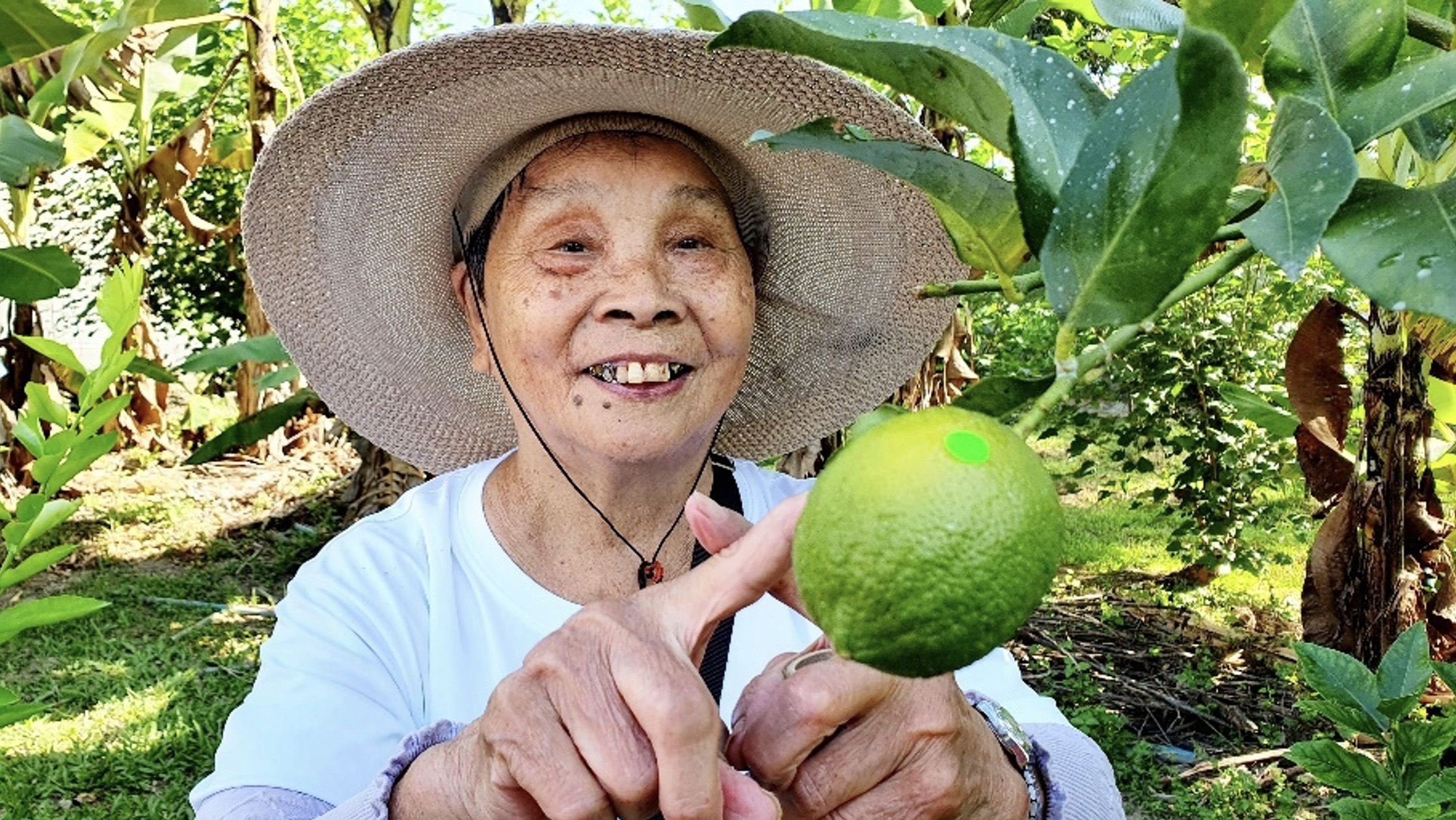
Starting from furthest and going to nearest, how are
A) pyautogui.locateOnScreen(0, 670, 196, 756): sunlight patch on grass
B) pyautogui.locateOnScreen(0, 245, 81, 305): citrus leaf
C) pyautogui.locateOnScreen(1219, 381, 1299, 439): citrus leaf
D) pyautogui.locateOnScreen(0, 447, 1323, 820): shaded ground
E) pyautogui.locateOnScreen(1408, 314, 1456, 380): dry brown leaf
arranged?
pyautogui.locateOnScreen(0, 670, 196, 756): sunlight patch on grass → pyautogui.locateOnScreen(1219, 381, 1299, 439): citrus leaf → pyautogui.locateOnScreen(0, 447, 1323, 820): shaded ground → pyautogui.locateOnScreen(0, 245, 81, 305): citrus leaf → pyautogui.locateOnScreen(1408, 314, 1456, 380): dry brown leaf

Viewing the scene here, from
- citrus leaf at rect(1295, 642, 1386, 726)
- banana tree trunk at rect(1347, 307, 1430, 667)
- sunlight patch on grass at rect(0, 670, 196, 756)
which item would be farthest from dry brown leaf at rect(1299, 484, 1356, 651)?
sunlight patch on grass at rect(0, 670, 196, 756)

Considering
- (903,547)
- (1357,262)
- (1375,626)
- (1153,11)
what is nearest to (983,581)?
(903,547)

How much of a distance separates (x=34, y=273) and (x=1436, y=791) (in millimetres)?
2470

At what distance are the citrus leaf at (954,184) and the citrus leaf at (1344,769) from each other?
1.01m

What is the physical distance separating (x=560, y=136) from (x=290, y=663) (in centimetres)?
63

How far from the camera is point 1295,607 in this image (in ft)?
12.2

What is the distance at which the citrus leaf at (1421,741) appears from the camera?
120 cm

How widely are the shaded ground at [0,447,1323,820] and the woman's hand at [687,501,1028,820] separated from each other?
1876 mm

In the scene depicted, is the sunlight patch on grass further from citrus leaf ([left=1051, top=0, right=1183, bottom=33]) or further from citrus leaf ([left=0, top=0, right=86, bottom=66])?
citrus leaf ([left=1051, top=0, right=1183, bottom=33])

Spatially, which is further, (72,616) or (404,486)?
(404,486)

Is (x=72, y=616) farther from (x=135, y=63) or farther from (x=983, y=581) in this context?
(x=135, y=63)

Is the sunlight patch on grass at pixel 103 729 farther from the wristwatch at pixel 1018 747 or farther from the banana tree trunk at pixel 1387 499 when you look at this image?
the banana tree trunk at pixel 1387 499

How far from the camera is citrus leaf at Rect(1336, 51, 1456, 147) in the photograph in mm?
403

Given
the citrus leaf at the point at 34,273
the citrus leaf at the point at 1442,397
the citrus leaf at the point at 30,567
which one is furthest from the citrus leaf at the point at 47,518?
the citrus leaf at the point at 1442,397
